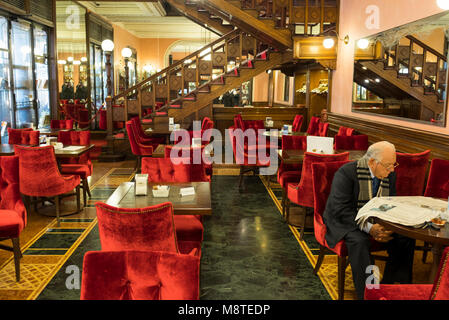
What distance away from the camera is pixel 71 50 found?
38.4ft

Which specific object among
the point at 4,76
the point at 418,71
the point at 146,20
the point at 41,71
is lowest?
the point at 418,71

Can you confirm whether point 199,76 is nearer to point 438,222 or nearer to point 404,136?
point 404,136

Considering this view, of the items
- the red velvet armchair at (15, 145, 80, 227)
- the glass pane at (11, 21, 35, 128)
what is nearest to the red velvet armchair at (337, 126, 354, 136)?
the red velvet armchair at (15, 145, 80, 227)

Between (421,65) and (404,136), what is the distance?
926mm

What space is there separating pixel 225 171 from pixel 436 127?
4.06 m

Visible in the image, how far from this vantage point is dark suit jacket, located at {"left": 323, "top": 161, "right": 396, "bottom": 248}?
117 inches

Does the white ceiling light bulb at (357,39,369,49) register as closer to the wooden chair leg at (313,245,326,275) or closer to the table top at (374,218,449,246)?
the wooden chair leg at (313,245,326,275)

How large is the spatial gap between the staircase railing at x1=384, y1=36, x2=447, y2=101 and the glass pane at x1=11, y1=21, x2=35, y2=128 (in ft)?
21.9

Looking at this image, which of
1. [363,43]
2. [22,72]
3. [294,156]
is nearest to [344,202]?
[294,156]
